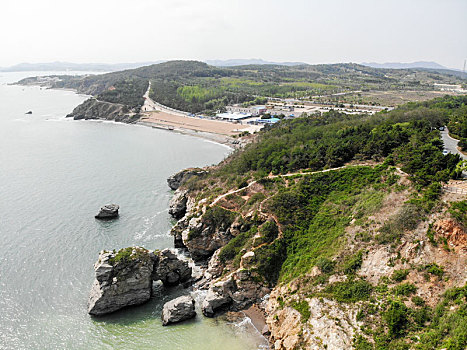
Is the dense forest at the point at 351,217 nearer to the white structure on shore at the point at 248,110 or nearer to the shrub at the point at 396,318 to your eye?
the shrub at the point at 396,318

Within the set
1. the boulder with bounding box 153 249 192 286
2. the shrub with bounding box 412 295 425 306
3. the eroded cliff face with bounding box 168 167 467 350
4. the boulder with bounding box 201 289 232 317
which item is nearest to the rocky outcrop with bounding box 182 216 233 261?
the eroded cliff face with bounding box 168 167 467 350

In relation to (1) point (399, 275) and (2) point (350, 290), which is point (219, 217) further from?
(1) point (399, 275)

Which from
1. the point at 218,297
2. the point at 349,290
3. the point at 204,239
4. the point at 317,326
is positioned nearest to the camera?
the point at 317,326

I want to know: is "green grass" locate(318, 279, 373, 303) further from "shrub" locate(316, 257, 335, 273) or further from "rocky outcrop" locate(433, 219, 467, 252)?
"rocky outcrop" locate(433, 219, 467, 252)

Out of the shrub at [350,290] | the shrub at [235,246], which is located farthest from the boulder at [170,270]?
the shrub at [350,290]

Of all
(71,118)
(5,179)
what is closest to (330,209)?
(5,179)

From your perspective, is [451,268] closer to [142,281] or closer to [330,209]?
[330,209]

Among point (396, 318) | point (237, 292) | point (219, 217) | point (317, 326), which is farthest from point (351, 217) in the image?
point (219, 217)
